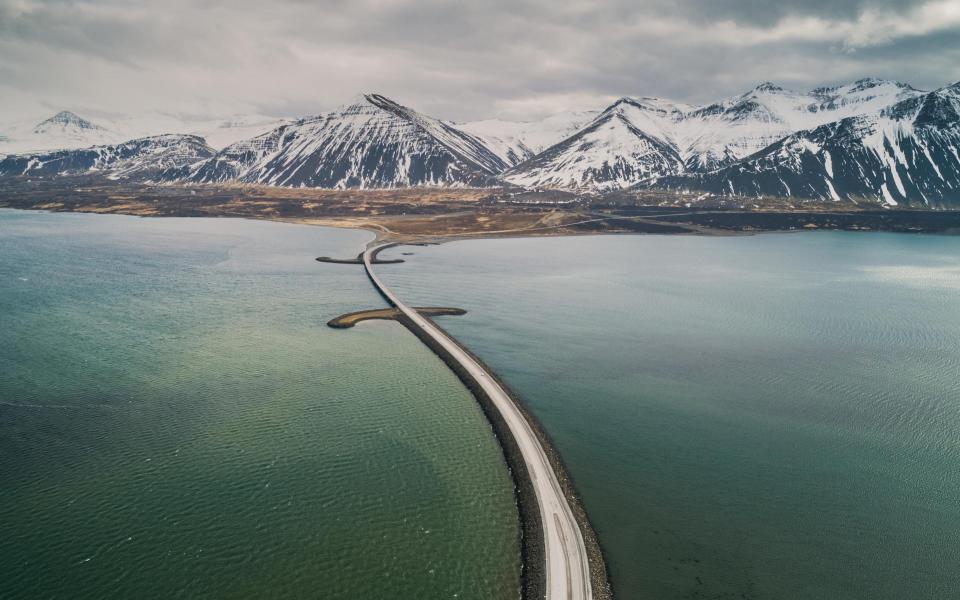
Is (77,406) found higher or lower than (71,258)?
lower

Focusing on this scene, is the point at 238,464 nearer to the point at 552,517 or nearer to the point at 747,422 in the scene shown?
A: the point at 552,517

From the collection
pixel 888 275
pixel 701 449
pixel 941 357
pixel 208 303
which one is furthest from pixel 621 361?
pixel 888 275

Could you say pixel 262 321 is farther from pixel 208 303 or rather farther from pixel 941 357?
pixel 941 357

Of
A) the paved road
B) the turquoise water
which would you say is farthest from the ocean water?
the turquoise water

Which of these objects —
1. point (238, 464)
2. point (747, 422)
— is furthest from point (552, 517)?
point (747, 422)

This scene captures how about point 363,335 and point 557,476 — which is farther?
point 363,335

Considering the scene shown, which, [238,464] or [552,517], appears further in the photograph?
[238,464]
